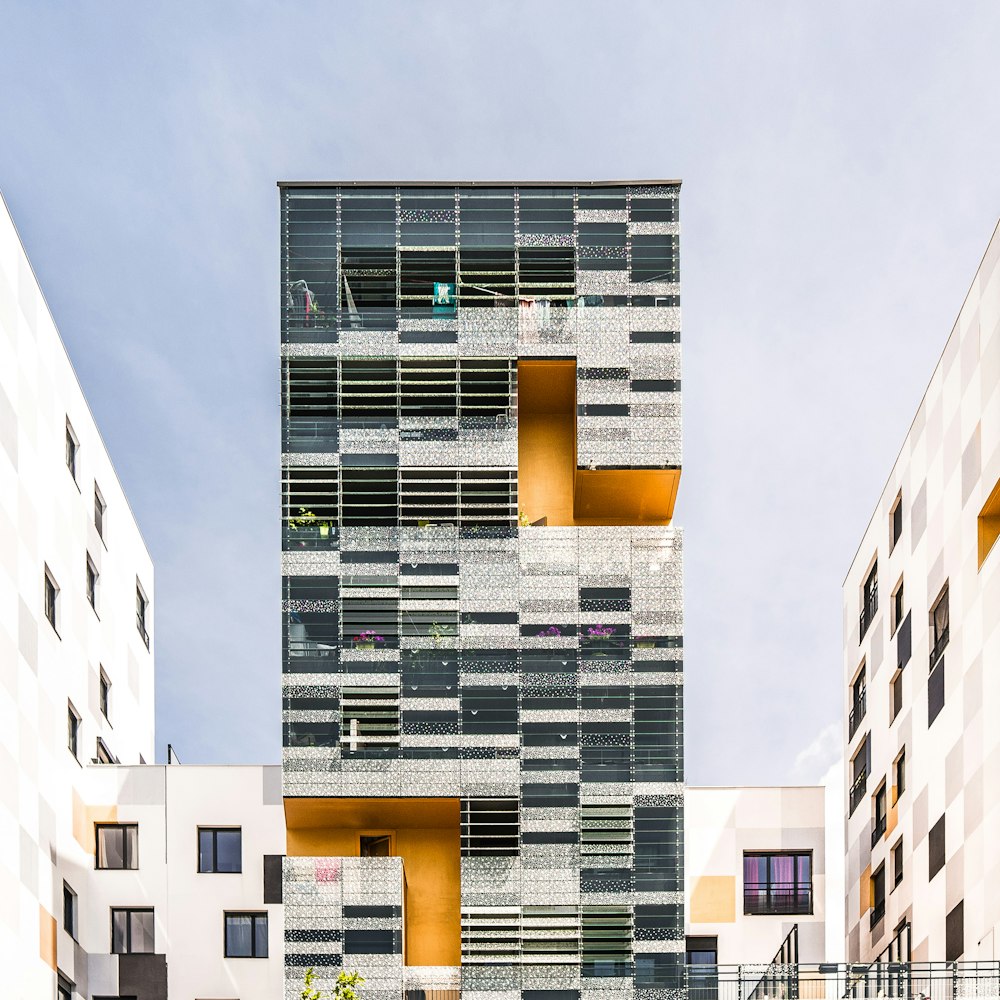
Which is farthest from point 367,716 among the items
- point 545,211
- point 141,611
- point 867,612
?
point 867,612

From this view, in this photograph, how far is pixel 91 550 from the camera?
187ft

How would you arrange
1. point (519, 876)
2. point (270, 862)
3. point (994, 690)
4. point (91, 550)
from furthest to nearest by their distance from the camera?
point (91, 550) → point (270, 862) → point (519, 876) → point (994, 690)

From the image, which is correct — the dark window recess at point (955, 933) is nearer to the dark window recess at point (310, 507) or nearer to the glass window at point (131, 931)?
the dark window recess at point (310, 507)

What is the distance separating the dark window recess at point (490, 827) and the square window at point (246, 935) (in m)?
7.51

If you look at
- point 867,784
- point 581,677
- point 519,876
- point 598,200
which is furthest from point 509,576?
point 867,784

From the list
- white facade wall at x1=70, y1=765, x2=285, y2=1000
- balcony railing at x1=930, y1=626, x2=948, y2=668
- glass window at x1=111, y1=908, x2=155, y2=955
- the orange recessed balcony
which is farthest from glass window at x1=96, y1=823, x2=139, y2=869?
balcony railing at x1=930, y1=626, x2=948, y2=668

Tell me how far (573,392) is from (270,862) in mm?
17244

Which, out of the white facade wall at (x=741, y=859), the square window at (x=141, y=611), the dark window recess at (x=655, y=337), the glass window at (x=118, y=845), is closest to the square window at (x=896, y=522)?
the white facade wall at (x=741, y=859)

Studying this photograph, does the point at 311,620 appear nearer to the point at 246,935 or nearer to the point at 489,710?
the point at 489,710

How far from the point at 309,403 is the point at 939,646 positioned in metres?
19.8

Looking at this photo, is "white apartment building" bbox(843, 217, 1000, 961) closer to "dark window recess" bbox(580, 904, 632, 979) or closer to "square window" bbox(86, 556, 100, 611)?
"dark window recess" bbox(580, 904, 632, 979)

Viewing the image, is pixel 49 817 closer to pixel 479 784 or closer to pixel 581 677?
pixel 479 784

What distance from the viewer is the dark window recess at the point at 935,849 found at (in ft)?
160

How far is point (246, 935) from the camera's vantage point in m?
52.9
